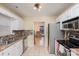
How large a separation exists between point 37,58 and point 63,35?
350cm

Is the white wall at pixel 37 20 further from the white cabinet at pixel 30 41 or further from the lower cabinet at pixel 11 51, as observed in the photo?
the lower cabinet at pixel 11 51

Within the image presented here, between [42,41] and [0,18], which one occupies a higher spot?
[0,18]

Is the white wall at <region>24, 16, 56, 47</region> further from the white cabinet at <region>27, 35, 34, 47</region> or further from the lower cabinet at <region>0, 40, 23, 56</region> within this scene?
the lower cabinet at <region>0, 40, 23, 56</region>

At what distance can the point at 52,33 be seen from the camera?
14.0 ft

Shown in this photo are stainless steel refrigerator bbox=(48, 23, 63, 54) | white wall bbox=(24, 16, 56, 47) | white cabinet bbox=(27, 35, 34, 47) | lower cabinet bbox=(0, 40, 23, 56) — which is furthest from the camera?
white cabinet bbox=(27, 35, 34, 47)

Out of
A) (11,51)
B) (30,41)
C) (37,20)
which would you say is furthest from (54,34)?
(11,51)

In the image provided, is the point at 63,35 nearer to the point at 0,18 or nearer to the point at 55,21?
the point at 55,21

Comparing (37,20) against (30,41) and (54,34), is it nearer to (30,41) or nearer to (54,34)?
(54,34)

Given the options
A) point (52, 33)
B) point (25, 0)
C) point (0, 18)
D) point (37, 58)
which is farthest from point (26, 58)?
point (52, 33)

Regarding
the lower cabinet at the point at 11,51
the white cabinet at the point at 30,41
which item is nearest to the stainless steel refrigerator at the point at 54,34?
the white cabinet at the point at 30,41

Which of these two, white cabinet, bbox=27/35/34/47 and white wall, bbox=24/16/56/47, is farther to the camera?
white cabinet, bbox=27/35/34/47

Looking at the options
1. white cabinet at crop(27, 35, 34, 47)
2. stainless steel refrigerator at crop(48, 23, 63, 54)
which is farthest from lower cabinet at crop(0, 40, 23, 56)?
white cabinet at crop(27, 35, 34, 47)

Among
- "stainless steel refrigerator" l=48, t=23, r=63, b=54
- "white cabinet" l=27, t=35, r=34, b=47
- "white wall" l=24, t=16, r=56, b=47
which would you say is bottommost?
"white cabinet" l=27, t=35, r=34, b=47

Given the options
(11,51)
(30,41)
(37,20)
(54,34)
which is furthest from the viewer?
(30,41)
